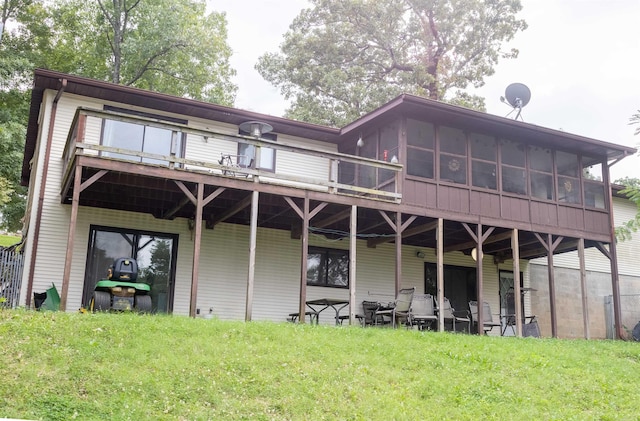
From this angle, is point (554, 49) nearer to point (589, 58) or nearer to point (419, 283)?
point (589, 58)

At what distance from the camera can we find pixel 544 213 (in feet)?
54.8

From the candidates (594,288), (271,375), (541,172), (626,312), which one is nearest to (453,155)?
(541,172)

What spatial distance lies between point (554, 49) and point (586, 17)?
55.8 feet

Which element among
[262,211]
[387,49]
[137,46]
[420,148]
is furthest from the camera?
[387,49]

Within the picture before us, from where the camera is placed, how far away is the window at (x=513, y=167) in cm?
1647

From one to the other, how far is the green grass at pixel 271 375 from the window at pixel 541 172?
21.9ft

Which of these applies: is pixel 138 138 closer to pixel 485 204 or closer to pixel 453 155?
pixel 453 155

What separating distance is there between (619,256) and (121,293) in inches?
669

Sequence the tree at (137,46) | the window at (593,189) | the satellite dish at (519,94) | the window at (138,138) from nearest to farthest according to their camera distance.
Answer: the window at (138,138), the window at (593,189), the satellite dish at (519,94), the tree at (137,46)

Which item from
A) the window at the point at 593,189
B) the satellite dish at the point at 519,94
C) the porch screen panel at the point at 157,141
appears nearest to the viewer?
the porch screen panel at the point at 157,141

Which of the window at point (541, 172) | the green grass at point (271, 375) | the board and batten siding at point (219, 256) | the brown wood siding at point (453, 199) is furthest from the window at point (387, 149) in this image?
the green grass at point (271, 375)

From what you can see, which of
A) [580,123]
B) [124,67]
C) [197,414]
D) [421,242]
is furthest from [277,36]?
[197,414]

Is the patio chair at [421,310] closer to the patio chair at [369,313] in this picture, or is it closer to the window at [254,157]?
the patio chair at [369,313]

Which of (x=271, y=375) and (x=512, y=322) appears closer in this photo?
(x=271, y=375)
